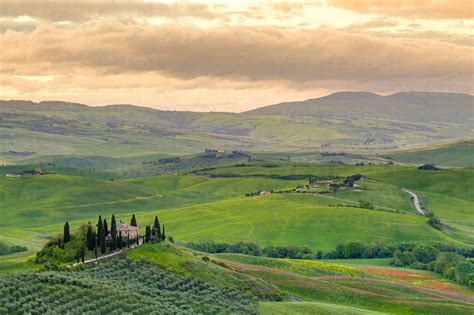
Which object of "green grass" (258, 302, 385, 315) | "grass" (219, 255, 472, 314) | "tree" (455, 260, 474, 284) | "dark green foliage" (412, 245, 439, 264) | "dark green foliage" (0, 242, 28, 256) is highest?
"green grass" (258, 302, 385, 315)

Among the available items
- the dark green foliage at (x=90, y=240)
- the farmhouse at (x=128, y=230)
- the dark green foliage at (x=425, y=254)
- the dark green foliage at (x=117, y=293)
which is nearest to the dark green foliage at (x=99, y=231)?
the dark green foliage at (x=90, y=240)

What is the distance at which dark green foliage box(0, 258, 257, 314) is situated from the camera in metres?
66.8

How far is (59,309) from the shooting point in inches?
2557

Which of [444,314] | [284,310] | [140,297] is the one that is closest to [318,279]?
[444,314]

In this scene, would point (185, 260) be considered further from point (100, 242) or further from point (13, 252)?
point (13, 252)

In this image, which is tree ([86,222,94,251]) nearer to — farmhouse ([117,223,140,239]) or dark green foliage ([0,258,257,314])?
dark green foliage ([0,258,257,314])

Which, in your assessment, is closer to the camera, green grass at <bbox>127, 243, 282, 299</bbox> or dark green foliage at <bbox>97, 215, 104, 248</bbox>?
green grass at <bbox>127, 243, 282, 299</bbox>

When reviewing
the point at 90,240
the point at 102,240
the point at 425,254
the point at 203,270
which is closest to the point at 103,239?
the point at 102,240

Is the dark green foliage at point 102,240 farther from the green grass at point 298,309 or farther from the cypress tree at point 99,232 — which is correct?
the green grass at point 298,309

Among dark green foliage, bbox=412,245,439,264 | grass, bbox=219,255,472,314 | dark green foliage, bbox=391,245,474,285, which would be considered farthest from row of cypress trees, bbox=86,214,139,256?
dark green foliage, bbox=412,245,439,264

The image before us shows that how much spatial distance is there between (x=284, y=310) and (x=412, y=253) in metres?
100

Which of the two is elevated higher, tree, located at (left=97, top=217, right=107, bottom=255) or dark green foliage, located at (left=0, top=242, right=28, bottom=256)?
tree, located at (left=97, top=217, right=107, bottom=255)

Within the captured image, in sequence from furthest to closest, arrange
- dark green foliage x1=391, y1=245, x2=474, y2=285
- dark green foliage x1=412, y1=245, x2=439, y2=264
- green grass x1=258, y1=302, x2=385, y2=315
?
1. dark green foliage x1=412, y1=245, x2=439, y2=264
2. dark green foliage x1=391, y1=245, x2=474, y2=285
3. green grass x1=258, y1=302, x2=385, y2=315

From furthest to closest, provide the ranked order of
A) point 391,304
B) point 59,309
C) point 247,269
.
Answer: point 247,269, point 391,304, point 59,309
